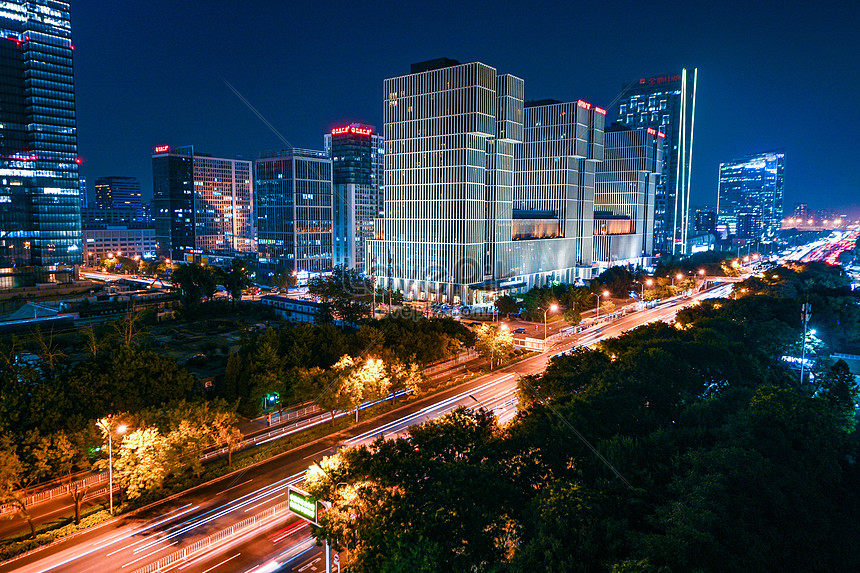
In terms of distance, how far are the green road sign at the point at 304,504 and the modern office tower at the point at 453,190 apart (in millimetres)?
94359

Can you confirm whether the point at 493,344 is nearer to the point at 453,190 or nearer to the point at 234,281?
the point at 453,190

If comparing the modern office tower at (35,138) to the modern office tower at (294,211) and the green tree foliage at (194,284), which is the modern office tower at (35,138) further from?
the green tree foliage at (194,284)

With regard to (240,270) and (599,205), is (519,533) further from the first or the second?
(599,205)

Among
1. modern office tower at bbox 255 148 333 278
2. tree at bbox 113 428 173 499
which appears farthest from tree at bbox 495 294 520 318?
modern office tower at bbox 255 148 333 278

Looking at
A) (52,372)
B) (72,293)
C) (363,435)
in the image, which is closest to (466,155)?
(363,435)

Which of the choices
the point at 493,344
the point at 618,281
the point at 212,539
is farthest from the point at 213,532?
the point at 618,281

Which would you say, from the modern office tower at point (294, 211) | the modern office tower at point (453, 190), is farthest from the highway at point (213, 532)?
the modern office tower at point (294, 211)

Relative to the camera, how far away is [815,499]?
30.8 meters

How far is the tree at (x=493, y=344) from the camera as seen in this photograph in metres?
70.1

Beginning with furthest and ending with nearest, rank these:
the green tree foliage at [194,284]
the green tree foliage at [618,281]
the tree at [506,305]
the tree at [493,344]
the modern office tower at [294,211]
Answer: the modern office tower at [294,211] < the green tree foliage at [618,281] < the green tree foliage at [194,284] < the tree at [506,305] < the tree at [493,344]

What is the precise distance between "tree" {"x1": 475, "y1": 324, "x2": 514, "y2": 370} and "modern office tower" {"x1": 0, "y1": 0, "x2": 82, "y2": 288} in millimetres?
140463

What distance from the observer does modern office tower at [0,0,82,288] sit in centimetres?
14162

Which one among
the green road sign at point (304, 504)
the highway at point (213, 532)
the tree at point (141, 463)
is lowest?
the highway at point (213, 532)

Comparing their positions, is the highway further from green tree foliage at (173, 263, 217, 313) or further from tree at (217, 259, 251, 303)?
tree at (217, 259, 251, 303)
